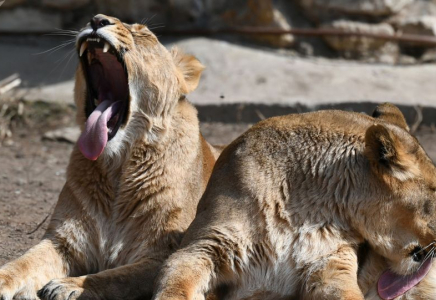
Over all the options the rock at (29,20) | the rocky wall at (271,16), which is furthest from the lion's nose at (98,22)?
the rock at (29,20)

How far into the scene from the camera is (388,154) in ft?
10.8

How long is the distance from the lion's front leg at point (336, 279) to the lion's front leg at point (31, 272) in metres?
1.15

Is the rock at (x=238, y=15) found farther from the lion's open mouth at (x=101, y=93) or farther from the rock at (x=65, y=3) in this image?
the lion's open mouth at (x=101, y=93)

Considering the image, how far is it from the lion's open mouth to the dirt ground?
0.74 m

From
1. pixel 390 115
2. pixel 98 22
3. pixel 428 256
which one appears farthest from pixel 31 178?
pixel 428 256

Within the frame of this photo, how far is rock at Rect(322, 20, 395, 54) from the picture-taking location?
788cm

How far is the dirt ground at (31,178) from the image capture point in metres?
4.56

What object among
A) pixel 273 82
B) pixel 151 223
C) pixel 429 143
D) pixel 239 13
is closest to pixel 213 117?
pixel 273 82

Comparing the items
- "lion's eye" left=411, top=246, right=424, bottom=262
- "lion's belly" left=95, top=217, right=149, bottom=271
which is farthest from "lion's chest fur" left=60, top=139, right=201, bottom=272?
"lion's eye" left=411, top=246, right=424, bottom=262

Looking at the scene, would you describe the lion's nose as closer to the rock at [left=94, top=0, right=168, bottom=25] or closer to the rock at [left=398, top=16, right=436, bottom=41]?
the rock at [left=94, top=0, right=168, bottom=25]

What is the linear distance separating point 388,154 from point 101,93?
1.57 m

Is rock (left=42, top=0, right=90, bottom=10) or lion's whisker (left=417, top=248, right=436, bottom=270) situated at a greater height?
rock (left=42, top=0, right=90, bottom=10)

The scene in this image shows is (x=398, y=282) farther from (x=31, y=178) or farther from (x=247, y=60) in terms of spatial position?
(x=247, y=60)

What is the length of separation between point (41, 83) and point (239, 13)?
1975 mm
